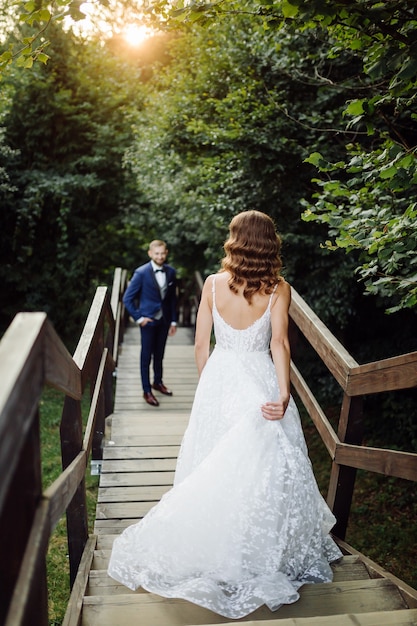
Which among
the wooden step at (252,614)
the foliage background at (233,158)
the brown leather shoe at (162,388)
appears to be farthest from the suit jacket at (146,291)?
the wooden step at (252,614)

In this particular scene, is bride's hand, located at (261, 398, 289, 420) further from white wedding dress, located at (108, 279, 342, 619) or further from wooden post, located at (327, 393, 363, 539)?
wooden post, located at (327, 393, 363, 539)

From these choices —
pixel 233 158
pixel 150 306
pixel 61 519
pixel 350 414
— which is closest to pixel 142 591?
pixel 350 414

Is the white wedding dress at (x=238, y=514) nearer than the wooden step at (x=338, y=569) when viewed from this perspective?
Yes

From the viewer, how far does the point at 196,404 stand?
10.7 feet

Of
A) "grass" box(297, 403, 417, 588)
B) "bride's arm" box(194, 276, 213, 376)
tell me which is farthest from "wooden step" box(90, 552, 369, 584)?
"grass" box(297, 403, 417, 588)

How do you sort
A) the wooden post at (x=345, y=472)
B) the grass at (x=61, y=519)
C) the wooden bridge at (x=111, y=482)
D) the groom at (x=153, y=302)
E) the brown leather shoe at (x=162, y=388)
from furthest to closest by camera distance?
the brown leather shoe at (x=162, y=388)
the groom at (x=153, y=302)
the grass at (x=61, y=519)
the wooden post at (x=345, y=472)
the wooden bridge at (x=111, y=482)

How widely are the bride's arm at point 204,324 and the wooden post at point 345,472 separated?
0.84 metres

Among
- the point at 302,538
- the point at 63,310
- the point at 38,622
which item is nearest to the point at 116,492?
the point at 302,538

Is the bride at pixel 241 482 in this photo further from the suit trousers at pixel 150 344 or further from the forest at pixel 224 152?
the suit trousers at pixel 150 344

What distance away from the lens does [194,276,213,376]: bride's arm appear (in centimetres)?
318

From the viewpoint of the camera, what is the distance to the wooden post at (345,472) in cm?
331

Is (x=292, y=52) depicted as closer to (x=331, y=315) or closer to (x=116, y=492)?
(x=331, y=315)

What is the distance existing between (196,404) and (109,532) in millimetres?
1219

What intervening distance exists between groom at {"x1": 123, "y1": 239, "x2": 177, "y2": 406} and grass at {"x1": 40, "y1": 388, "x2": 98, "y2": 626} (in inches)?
62.1
